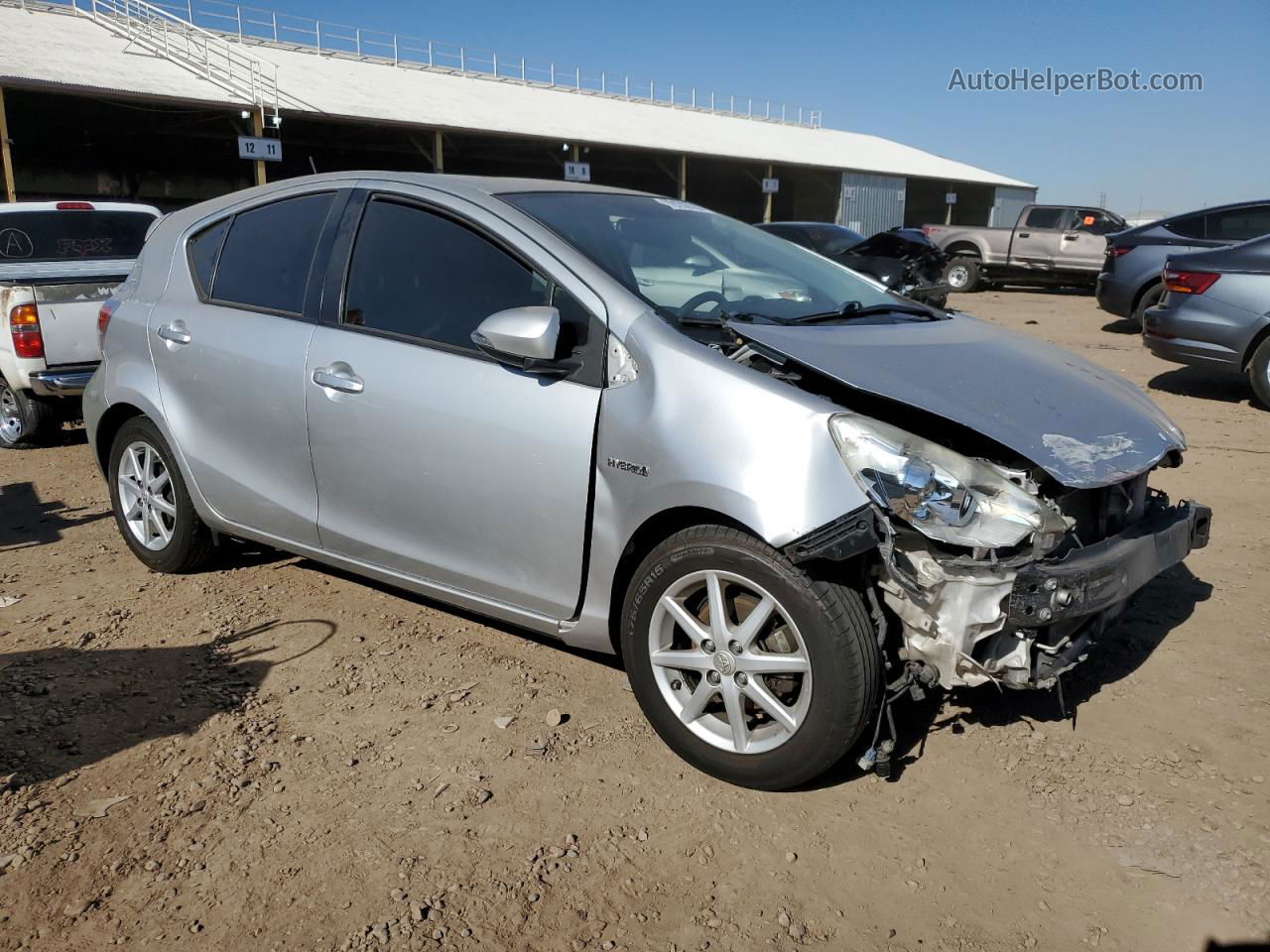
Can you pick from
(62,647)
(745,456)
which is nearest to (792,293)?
(745,456)

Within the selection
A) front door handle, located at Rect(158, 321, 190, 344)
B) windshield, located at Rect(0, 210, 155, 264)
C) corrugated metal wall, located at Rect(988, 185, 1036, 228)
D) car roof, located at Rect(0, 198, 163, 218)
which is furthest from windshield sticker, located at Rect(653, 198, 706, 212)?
corrugated metal wall, located at Rect(988, 185, 1036, 228)

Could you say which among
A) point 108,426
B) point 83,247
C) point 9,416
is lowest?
point 9,416

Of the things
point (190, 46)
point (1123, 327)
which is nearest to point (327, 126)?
point (190, 46)

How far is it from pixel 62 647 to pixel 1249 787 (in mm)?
4108

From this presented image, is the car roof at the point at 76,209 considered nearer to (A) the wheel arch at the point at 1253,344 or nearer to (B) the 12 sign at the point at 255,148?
(B) the 12 sign at the point at 255,148

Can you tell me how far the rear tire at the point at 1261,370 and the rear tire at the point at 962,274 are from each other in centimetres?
1277

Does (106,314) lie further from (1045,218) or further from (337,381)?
(1045,218)

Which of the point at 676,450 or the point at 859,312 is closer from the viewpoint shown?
the point at 676,450

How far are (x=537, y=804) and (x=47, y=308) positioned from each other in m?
5.94

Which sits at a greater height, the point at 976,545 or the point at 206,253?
the point at 206,253

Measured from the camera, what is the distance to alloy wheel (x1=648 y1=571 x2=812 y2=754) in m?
2.84

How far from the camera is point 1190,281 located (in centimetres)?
855

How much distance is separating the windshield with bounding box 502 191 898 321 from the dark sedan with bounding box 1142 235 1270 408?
561cm

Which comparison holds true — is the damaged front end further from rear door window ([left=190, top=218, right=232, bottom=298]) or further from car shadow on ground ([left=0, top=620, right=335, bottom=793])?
rear door window ([left=190, top=218, right=232, bottom=298])
